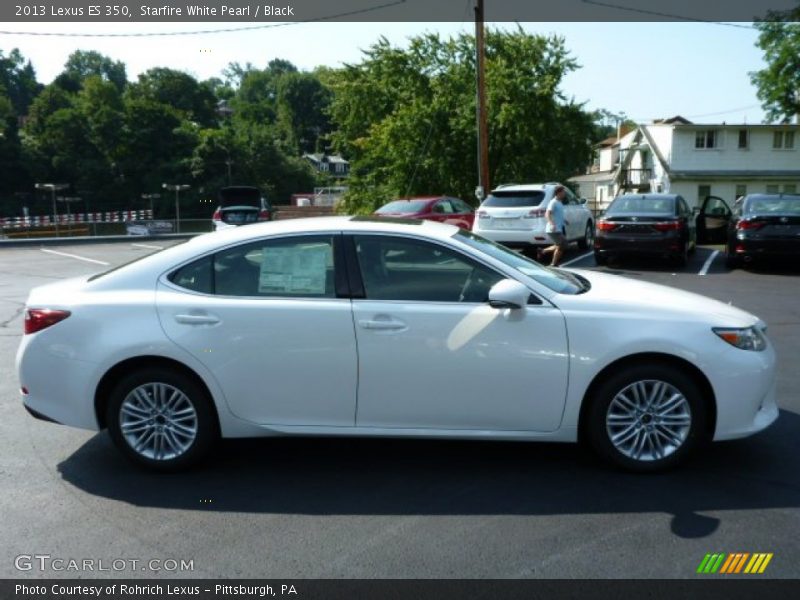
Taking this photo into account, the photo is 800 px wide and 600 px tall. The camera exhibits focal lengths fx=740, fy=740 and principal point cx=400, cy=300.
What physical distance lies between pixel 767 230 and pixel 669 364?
10.9 meters

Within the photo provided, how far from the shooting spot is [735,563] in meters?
3.45

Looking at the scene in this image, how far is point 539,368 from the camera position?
14.2 ft

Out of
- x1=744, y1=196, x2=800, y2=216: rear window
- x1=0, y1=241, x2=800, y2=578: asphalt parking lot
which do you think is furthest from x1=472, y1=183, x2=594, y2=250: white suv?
x1=0, y1=241, x2=800, y2=578: asphalt parking lot

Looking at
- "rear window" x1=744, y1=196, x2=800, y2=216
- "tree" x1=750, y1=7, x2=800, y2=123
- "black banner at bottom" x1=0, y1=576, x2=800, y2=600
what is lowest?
"black banner at bottom" x1=0, y1=576, x2=800, y2=600

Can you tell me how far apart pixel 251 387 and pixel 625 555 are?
2.27m

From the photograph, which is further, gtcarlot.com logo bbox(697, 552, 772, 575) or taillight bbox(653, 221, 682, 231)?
taillight bbox(653, 221, 682, 231)

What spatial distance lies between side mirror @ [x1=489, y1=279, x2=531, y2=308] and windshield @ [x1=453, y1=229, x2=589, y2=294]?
0.81 ft

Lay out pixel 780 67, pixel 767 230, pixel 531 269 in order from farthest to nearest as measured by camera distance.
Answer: pixel 780 67, pixel 767 230, pixel 531 269

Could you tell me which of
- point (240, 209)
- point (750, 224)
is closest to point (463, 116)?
point (240, 209)

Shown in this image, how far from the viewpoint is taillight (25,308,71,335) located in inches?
179

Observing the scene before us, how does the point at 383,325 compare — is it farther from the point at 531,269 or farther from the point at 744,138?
the point at 744,138

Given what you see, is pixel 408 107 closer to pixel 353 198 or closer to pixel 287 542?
pixel 353 198

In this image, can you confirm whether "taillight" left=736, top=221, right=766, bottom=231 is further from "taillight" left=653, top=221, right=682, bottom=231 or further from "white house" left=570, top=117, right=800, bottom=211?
"white house" left=570, top=117, right=800, bottom=211

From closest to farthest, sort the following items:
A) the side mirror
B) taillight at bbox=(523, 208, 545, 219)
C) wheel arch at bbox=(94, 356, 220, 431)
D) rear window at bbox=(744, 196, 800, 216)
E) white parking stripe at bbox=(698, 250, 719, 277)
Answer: the side mirror
wheel arch at bbox=(94, 356, 220, 431)
rear window at bbox=(744, 196, 800, 216)
white parking stripe at bbox=(698, 250, 719, 277)
taillight at bbox=(523, 208, 545, 219)
